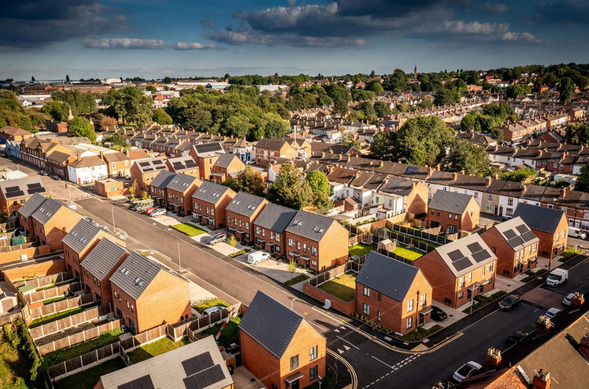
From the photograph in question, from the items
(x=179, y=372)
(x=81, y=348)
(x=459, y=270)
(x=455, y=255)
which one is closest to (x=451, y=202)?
(x=455, y=255)

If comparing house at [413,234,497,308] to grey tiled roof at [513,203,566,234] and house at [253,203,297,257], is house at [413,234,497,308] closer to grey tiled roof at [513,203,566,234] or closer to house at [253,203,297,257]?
grey tiled roof at [513,203,566,234]

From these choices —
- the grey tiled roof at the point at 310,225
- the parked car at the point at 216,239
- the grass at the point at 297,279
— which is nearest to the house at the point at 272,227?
the grey tiled roof at the point at 310,225

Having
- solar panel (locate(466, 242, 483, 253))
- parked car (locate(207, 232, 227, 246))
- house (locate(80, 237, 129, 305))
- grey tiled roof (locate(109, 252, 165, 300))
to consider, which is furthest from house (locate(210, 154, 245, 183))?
solar panel (locate(466, 242, 483, 253))

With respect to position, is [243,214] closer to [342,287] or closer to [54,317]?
[342,287]

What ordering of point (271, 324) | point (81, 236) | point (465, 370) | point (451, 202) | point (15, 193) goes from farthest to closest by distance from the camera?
point (15, 193) → point (451, 202) → point (81, 236) → point (465, 370) → point (271, 324)

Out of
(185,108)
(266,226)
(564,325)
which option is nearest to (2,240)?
(266,226)

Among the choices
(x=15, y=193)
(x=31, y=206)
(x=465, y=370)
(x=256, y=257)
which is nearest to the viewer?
(x=465, y=370)
